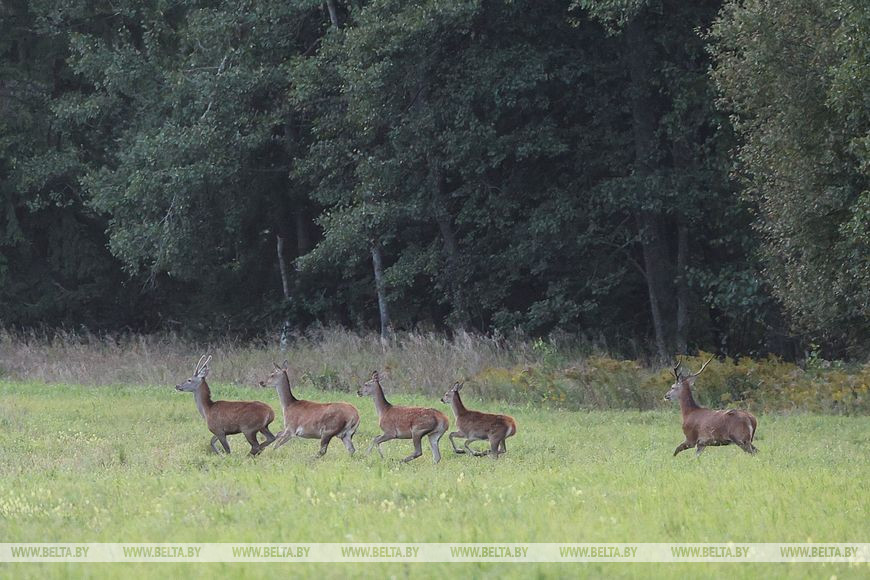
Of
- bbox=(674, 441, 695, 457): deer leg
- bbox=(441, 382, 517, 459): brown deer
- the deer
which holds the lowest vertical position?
bbox=(674, 441, 695, 457): deer leg

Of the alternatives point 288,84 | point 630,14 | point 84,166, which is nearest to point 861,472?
point 630,14

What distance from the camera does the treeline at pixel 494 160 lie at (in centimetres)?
2239

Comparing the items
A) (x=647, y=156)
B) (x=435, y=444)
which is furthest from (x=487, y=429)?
(x=647, y=156)

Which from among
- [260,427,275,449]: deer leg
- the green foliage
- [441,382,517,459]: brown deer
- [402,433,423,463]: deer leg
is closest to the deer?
[260,427,275,449]: deer leg

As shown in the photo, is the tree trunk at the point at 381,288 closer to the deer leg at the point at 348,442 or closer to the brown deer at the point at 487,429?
the brown deer at the point at 487,429

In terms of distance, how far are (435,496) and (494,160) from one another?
19194 mm

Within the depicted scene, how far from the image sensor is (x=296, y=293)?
37.3 metres

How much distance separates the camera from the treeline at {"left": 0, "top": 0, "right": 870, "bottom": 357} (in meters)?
22.4

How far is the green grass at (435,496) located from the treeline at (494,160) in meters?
7.97

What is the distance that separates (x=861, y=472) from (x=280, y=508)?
5454mm

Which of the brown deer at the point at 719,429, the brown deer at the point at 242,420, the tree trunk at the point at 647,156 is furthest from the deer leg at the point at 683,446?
the tree trunk at the point at 647,156

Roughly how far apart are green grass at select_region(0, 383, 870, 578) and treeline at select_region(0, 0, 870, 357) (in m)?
7.97

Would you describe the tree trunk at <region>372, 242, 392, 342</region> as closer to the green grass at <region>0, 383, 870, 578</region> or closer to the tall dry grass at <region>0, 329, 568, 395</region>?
the tall dry grass at <region>0, 329, 568, 395</region>

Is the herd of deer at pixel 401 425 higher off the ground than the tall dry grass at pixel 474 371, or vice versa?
the herd of deer at pixel 401 425
